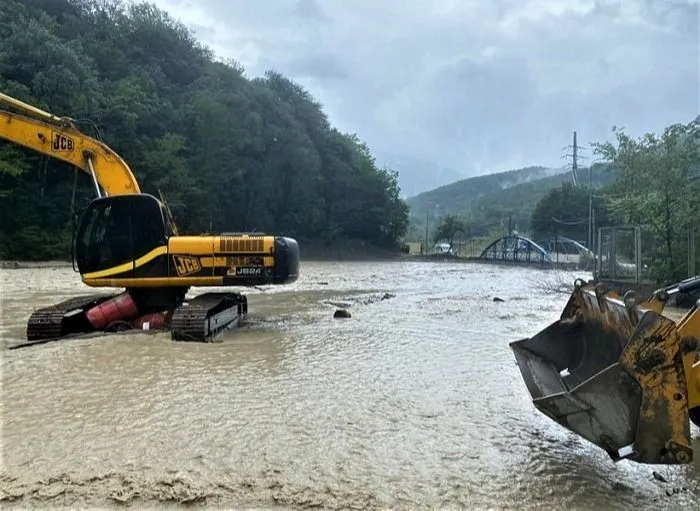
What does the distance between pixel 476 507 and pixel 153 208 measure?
7.01 meters

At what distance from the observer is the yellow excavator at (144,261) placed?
8.64m

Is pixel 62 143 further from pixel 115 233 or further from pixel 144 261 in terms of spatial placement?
pixel 144 261

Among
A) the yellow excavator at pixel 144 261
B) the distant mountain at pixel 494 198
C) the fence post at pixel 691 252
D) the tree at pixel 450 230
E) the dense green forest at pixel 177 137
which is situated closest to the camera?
the yellow excavator at pixel 144 261

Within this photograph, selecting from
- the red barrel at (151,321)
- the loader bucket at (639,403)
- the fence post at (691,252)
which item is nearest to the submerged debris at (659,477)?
the loader bucket at (639,403)

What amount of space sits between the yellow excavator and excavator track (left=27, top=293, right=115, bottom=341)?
0.02 metres

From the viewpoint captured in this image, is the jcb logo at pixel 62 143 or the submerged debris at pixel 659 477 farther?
the jcb logo at pixel 62 143

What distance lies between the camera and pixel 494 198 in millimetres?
109625

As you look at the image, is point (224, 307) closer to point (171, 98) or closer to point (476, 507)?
point (476, 507)

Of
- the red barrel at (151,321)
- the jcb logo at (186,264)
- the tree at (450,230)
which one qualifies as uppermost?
the tree at (450,230)

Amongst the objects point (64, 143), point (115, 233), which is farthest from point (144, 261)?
point (64, 143)

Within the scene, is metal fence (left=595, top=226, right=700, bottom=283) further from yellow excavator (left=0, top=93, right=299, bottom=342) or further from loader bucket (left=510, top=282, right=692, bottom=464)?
loader bucket (left=510, top=282, right=692, bottom=464)

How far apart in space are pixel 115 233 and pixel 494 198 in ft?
348

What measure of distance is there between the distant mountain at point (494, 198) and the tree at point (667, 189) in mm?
56986

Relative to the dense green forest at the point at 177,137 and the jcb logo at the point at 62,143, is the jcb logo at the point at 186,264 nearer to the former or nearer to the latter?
the jcb logo at the point at 62,143
